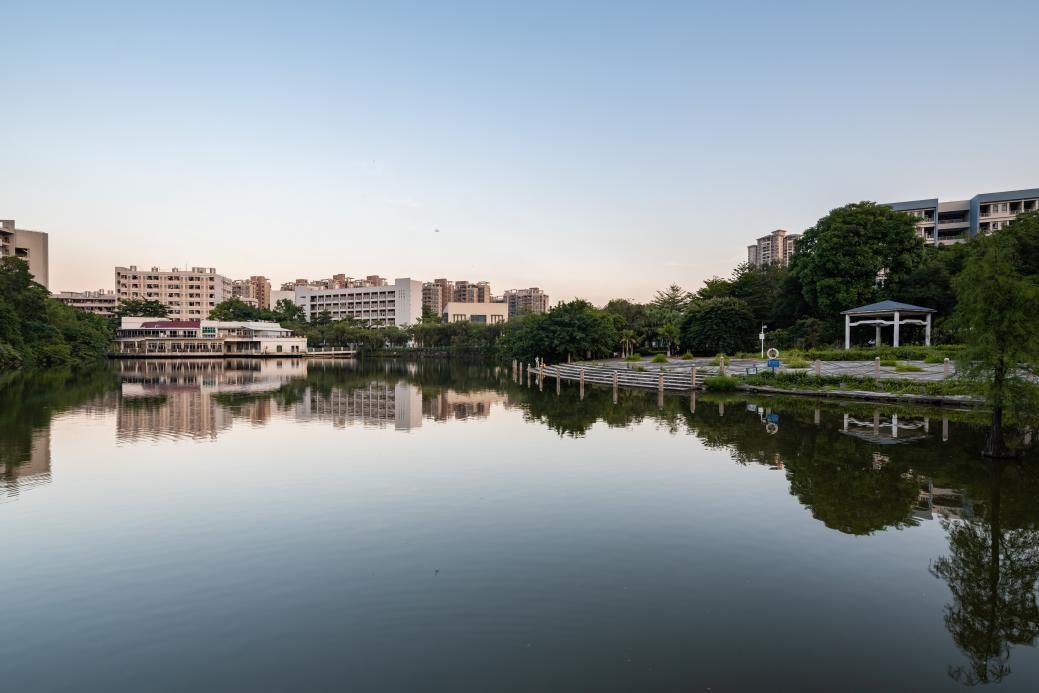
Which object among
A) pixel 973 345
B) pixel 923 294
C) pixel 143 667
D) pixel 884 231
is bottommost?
pixel 143 667

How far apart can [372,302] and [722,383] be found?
10604 cm

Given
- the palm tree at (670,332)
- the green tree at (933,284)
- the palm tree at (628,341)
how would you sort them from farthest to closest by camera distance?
the palm tree at (628,341) < the palm tree at (670,332) < the green tree at (933,284)

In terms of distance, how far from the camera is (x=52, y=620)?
19.8ft

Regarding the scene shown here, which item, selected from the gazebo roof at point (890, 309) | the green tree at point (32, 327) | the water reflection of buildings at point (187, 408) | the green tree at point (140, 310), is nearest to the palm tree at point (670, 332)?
the gazebo roof at point (890, 309)

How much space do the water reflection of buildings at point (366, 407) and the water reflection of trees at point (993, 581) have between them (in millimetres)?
14518

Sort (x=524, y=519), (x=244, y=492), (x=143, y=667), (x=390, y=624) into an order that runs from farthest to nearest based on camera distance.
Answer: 1. (x=244, y=492)
2. (x=524, y=519)
3. (x=390, y=624)
4. (x=143, y=667)

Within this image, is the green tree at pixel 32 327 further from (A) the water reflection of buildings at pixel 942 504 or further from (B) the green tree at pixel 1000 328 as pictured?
(B) the green tree at pixel 1000 328

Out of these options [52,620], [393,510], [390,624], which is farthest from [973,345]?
[52,620]

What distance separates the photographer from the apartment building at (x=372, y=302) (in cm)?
12177

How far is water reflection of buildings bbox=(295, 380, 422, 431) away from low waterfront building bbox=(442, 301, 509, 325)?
8346cm

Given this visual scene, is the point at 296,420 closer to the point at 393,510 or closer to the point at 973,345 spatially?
the point at 393,510

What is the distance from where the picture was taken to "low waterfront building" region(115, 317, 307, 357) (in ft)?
286

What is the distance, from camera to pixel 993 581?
23.3 feet

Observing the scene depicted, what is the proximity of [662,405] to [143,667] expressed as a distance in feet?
70.3
